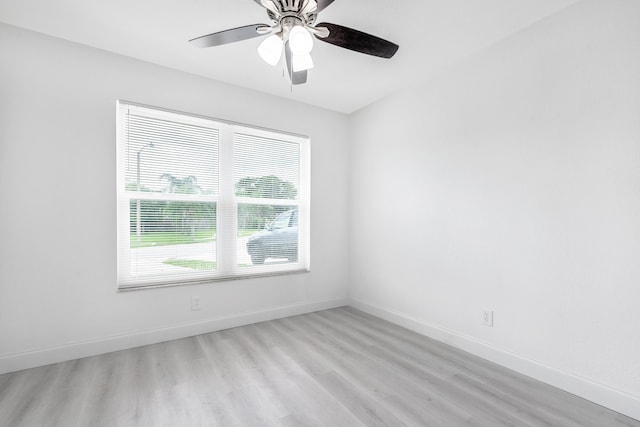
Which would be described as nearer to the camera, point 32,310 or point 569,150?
point 569,150

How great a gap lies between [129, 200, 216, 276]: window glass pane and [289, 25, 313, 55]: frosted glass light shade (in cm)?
199

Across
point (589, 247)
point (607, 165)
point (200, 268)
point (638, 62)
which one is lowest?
point (200, 268)

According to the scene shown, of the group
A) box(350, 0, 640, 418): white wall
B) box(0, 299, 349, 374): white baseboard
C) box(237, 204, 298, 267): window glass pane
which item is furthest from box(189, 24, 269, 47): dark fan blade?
box(0, 299, 349, 374): white baseboard

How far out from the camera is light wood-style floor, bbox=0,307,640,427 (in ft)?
5.46

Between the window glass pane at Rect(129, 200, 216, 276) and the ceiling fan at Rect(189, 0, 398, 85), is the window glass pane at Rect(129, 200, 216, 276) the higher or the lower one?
the lower one

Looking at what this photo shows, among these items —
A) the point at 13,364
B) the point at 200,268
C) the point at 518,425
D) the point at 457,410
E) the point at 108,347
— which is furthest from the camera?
the point at 200,268

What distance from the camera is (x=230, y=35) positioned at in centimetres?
179

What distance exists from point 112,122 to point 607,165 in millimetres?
3711

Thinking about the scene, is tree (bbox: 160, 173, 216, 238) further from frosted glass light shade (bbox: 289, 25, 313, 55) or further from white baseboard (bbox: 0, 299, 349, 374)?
frosted glass light shade (bbox: 289, 25, 313, 55)

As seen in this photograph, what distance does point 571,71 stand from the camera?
1957mm

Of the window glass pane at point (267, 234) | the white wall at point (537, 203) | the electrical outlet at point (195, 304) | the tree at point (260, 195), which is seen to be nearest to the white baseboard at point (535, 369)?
the white wall at point (537, 203)

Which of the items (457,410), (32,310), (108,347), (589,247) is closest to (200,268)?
(108,347)

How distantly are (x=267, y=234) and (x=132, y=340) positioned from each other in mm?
1624

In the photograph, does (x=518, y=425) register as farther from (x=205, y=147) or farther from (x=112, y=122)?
(x=112, y=122)
